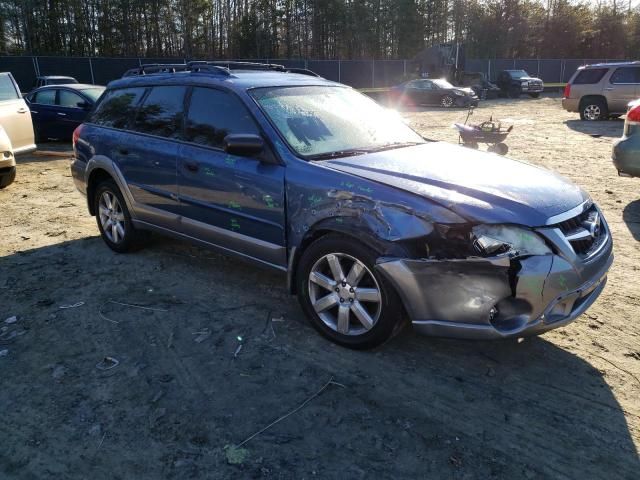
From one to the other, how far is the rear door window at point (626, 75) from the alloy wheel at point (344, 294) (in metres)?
15.8

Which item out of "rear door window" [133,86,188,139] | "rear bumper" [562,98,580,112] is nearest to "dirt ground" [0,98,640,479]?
"rear door window" [133,86,188,139]

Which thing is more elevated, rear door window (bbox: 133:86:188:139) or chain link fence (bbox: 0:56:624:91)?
chain link fence (bbox: 0:56:624:91)

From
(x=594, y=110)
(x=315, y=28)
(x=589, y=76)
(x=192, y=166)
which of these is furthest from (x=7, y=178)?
(x=315, y=28)

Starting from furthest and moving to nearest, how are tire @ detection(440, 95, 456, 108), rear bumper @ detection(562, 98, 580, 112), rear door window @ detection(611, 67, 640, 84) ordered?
tire @ detection(440, 95, 456, 108) → rear bumper @ detection(562, 98, 580, 112) → rear door window @ detection(611, 67, 640, 84)

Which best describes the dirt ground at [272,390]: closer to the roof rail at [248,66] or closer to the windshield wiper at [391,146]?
the windshield wiper at [391,146]

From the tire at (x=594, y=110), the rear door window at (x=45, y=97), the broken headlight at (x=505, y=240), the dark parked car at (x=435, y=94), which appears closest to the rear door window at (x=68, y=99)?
the rear door window at (x=45, y=97)

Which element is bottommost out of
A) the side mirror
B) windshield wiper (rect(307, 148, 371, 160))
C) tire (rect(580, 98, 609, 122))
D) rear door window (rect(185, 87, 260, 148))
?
tire (rect(580, 98, 609, 122))

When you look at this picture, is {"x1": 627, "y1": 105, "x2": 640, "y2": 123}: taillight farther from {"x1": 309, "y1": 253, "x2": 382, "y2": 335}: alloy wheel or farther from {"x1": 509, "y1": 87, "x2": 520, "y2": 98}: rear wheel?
{"x1": 509, "y1": 87, "x2": 520, "y2": 98}: rear wheel

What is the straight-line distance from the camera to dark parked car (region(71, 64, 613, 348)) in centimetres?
292

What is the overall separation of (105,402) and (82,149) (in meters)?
3.43

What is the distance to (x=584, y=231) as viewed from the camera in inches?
126

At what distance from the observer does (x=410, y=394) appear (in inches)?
119

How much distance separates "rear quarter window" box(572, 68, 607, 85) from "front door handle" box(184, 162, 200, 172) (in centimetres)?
1561

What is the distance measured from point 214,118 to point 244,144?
765 mm
